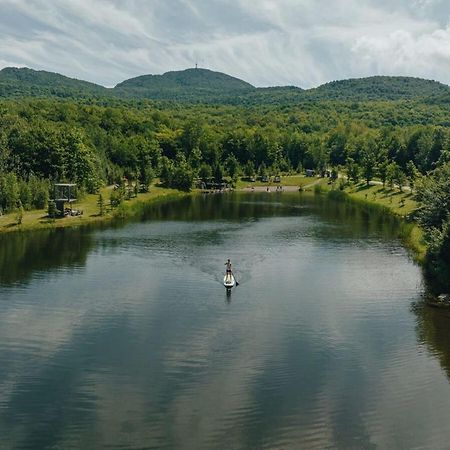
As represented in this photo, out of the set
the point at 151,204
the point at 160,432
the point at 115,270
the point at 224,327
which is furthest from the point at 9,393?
the point at 151,204

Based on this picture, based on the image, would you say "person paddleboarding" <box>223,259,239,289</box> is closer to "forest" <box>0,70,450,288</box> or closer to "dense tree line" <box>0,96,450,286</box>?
"forest" <box>0,70,450,288</box>

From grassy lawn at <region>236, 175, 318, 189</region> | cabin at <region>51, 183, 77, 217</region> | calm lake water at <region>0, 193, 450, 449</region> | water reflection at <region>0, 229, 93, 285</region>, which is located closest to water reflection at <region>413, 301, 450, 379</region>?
calm lake water at <region>0, 193, 450, 449</region>

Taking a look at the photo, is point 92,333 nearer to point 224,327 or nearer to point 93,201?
point 224,327

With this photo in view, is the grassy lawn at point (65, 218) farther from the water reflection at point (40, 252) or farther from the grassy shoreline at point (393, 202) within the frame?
the grassy shoreline at point (393, 202)

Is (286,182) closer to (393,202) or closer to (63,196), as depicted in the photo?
(393,202)

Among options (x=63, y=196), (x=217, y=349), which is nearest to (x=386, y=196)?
(x=63, y=196)
